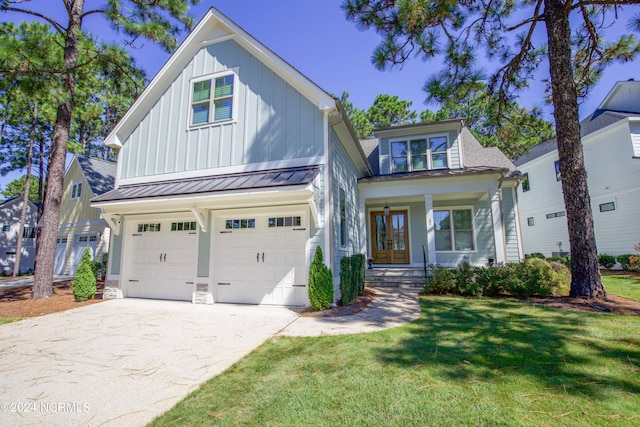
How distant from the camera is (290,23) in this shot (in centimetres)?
874

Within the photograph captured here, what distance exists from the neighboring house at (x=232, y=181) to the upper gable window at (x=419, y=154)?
1771 mm

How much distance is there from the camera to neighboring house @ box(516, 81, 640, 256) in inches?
496

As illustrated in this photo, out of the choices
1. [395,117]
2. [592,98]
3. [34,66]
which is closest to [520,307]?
[592,98]

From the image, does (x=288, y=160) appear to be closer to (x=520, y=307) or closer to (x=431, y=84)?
(x=431, y=84)

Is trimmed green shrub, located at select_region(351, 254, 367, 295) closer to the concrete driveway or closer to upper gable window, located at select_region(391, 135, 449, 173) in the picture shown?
the concrete driveway

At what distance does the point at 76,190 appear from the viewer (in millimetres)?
17031

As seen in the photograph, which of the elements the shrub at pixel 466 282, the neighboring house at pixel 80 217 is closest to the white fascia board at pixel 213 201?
the shrub at pixel 466 282

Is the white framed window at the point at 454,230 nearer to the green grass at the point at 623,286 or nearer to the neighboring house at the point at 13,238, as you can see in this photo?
the green grass at the point at 623,286

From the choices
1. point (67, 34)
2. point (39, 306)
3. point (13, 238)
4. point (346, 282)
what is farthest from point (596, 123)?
point (13, 238)

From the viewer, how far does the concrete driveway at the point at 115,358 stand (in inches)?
102

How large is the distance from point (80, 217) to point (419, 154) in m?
18.3

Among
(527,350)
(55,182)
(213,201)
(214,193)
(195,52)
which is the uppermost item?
(195,52)

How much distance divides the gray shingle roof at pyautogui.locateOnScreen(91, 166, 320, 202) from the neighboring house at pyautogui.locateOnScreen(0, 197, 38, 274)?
63.7ft

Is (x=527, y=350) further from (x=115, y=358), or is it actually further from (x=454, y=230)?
(x=454, y=230)
